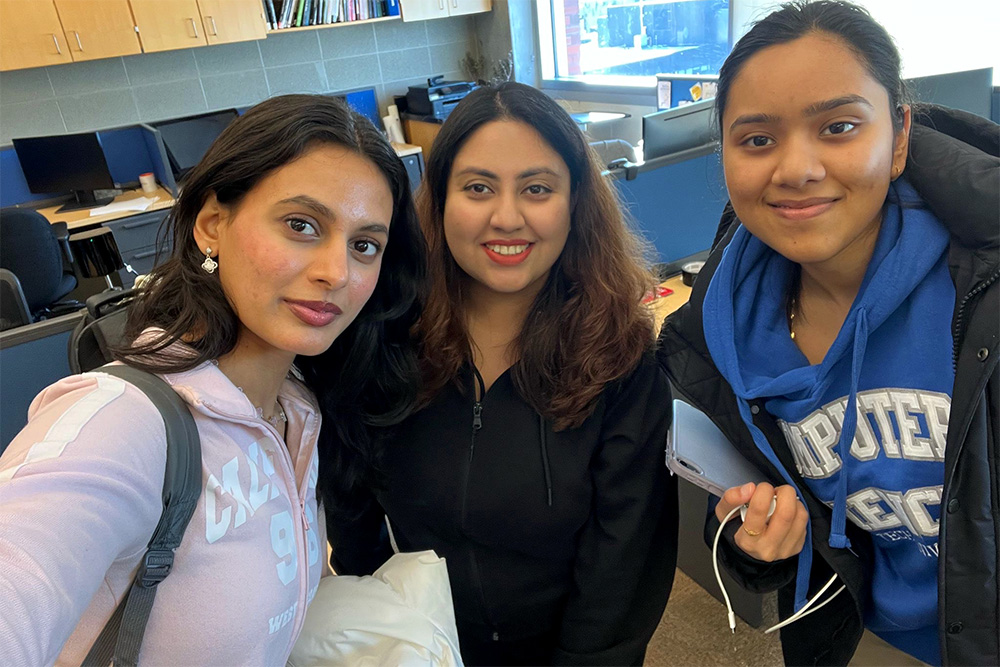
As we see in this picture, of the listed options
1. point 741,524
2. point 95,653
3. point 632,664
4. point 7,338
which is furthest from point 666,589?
point 7,338

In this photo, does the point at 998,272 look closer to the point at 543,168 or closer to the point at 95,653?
the point at 543,168

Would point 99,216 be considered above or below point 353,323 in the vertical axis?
below

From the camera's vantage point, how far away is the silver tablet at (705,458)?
105 centimetres

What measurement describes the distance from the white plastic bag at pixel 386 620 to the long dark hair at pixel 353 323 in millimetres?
218

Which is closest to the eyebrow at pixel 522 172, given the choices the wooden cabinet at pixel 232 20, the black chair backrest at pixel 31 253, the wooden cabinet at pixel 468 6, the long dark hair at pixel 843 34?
the long dark hair at pixel 843 34

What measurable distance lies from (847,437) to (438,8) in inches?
202

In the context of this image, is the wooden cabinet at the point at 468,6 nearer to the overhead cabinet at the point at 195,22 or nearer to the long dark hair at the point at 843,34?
the overhead cabinet at the point at 195,22

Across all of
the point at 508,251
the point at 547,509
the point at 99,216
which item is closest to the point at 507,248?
the point at 508,251

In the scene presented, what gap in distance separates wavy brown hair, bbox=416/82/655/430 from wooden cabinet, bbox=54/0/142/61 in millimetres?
3949

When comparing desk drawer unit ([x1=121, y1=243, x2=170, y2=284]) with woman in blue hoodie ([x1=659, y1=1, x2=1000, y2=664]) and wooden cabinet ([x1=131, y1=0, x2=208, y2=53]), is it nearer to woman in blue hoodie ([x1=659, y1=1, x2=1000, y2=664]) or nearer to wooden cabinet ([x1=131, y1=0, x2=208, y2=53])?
wooden cabinet ([x1=131, y1=0, x2=208, y2=53])

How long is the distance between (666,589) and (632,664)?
161 mm

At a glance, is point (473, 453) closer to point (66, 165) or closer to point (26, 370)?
point (26, 370)

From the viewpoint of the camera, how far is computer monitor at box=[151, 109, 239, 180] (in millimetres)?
4465

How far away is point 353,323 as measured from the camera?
1.12 meters
